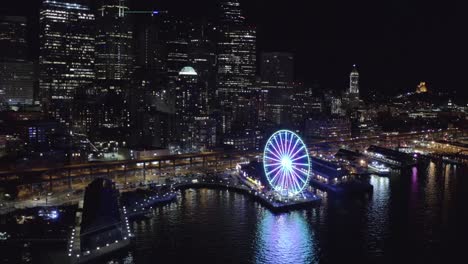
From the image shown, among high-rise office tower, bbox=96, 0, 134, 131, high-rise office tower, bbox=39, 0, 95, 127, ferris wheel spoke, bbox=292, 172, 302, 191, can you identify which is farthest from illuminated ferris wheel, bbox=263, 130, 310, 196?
high-rise office tower, bbox=96, 0, 134, 131

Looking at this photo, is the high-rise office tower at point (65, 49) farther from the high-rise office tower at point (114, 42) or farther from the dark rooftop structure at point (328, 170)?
the dark rooftop structure at point (328, 170)

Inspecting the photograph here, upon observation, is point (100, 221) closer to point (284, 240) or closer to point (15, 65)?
point (284, 240)

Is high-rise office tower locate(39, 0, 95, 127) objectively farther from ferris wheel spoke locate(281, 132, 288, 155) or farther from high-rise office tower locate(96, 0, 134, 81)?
ferris wheel spoke locate(281, 132, 288, 155)

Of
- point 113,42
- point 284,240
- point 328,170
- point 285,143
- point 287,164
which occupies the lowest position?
point 284,240

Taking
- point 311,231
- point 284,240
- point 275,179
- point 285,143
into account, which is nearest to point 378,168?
point 285,143

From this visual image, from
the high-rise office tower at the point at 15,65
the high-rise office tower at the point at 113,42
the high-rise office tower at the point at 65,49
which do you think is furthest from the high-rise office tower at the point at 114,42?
the high-rise office tower at the point at 15,65

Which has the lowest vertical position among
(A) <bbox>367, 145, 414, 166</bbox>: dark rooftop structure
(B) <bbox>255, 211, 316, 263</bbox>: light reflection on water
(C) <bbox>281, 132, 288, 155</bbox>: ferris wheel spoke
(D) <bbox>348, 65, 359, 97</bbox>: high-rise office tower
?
(B) <bbox>255, 211, 316, 263</bbox>: light reflection on water
